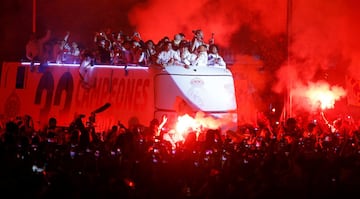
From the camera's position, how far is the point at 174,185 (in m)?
6.67

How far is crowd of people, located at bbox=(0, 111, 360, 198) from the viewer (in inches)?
247

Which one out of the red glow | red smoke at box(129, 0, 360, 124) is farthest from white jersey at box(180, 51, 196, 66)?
the red glow

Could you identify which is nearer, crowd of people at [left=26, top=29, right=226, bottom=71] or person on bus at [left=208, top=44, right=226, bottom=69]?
crowd of people at [left=26, top=29, right=226, bottom=71]

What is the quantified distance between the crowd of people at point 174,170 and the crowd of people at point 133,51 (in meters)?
4.10

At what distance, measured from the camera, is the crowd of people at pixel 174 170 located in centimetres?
629

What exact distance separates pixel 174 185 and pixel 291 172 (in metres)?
1.08

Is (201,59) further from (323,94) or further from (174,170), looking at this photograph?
(174,170)

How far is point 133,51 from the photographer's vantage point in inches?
522

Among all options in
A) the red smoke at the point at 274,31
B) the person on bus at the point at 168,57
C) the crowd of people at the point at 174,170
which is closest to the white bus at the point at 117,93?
the person on bus at the point at 168,57

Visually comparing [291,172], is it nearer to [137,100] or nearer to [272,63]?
[137,100]

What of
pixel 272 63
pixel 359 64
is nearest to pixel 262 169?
pixel 359 64

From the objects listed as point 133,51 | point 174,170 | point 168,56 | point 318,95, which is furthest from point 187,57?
point 174,170

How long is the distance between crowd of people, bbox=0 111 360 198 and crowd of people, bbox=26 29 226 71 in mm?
4098

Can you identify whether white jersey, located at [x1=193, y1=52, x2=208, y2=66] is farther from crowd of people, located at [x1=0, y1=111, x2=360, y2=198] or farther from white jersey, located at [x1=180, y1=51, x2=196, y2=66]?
crowd of people, located at [x1=0, y1=111, x2=360, y2=198]
